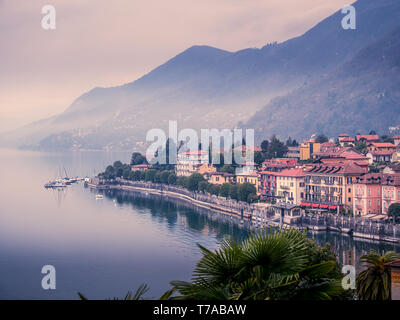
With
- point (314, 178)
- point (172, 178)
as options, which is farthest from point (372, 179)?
point (172, 178)

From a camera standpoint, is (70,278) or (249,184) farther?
(249,184)

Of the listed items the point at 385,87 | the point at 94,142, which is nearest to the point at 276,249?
the point at 385,87

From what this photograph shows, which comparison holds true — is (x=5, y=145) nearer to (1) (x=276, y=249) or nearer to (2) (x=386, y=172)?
(2) (x=386, y=172)

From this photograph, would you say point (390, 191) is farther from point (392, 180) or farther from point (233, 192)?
point (233, 192)

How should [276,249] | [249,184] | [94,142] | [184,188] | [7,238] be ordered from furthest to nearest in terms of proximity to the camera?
[94,142]
[184,188]
[249,184]
[7,238]
[276,249]

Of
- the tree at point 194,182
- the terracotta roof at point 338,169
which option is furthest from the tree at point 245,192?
the tree at point 194,182

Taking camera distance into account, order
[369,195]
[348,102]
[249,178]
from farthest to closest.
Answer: [348,102], [249,178], [369,195]

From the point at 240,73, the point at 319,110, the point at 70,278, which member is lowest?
the point at 70,278
